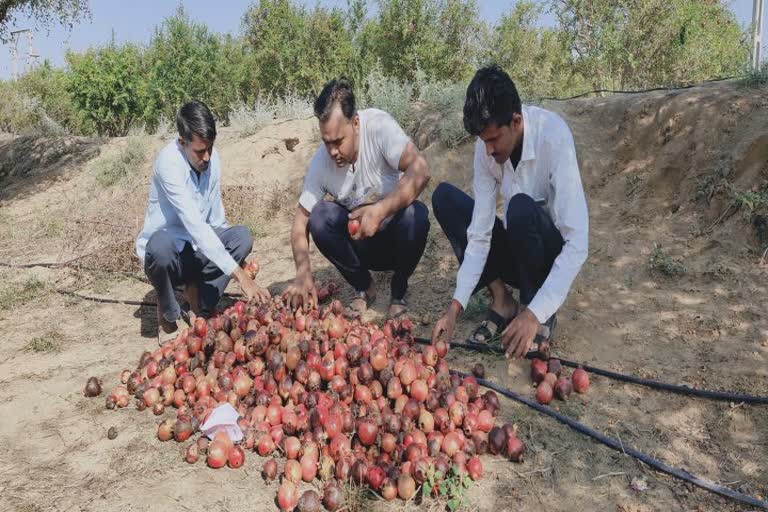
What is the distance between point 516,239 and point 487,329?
26.0 inches

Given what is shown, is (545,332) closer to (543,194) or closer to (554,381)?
(554,381)

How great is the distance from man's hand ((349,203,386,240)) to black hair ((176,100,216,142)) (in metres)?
1.03

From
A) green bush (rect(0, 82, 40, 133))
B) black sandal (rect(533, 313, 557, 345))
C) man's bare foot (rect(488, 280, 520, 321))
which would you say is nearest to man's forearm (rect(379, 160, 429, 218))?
man's bare foot (rect(488, 280, 520, 321))

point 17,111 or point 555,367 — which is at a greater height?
point 17,111

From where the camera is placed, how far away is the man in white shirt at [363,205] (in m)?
3.63

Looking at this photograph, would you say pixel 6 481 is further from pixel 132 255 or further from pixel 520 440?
pixel 132 255

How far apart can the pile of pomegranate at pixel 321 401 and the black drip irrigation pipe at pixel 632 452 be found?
215 mm

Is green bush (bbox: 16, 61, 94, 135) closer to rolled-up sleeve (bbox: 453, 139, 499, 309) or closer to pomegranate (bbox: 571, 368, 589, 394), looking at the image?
rolled-up sleeve (bbox: 453, 139, 499, 309)

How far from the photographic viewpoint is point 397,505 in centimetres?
232

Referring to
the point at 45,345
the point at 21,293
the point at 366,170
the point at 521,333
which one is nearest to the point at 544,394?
the point at 521,333

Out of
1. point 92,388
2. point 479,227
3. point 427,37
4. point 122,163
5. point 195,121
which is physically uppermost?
point 427,37

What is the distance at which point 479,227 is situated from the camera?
323cm

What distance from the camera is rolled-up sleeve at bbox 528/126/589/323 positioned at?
8.96 feet

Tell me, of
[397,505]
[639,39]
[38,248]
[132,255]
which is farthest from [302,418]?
[639,39]
